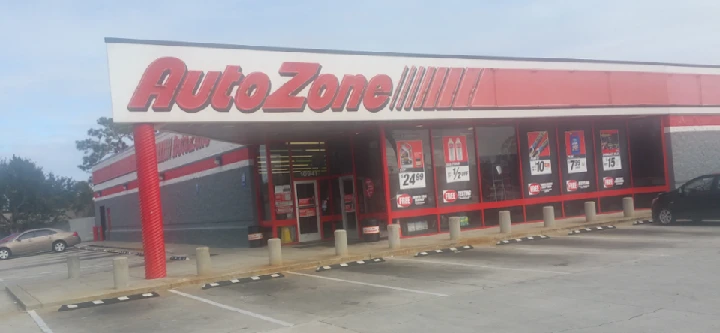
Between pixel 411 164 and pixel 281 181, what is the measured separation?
4.42 meters

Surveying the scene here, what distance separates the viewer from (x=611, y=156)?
79.3ft

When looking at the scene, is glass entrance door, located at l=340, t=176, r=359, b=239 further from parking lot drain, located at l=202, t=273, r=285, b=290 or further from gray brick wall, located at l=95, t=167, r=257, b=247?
parking lot drain, located at l=202, t=273, r=285, b=290

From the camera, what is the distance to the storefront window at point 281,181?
71.4 feet

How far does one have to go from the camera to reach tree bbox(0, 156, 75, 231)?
184 feet

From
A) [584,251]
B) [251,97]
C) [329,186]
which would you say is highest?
[251,97]

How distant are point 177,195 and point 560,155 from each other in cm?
1671

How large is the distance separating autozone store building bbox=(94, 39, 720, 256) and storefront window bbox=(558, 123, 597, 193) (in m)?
0.04

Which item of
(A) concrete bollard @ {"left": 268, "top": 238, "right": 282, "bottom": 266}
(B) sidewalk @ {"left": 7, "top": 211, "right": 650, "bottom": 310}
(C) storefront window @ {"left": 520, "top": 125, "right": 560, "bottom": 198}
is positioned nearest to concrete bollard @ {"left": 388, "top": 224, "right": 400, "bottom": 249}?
(B) sidewalk @ {"left": 7, "top": 211, "right": 650, "bottom": 310}

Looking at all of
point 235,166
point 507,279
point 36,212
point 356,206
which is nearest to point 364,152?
point 356,206

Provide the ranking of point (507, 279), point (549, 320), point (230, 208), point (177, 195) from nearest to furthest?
1. point (549, 320)
2. point (507, 279)
3. point (230, 208)
4. point (177, 195)

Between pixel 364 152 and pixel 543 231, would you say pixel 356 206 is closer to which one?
pixel 364 152

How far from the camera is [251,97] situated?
16047 millimetres

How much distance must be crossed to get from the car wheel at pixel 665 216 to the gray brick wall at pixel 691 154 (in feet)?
13.4

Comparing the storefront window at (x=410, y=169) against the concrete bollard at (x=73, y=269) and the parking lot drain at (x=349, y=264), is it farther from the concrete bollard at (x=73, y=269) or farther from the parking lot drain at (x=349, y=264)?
the concrete bollard at (x=73, y=269)
